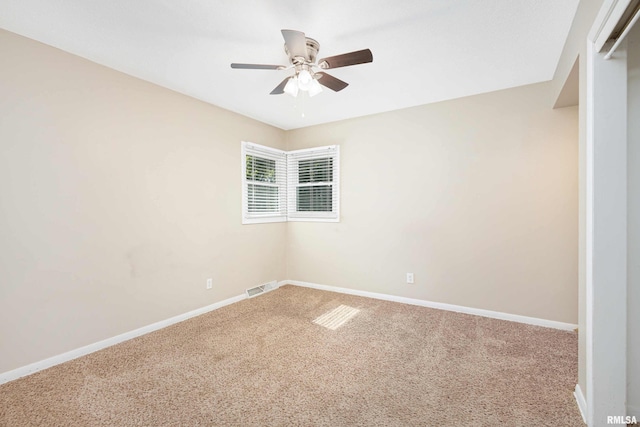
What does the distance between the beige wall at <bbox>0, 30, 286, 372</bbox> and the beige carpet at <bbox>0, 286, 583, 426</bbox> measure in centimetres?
36

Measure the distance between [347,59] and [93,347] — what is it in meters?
3.16

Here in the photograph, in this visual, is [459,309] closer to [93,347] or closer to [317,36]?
[317,36]

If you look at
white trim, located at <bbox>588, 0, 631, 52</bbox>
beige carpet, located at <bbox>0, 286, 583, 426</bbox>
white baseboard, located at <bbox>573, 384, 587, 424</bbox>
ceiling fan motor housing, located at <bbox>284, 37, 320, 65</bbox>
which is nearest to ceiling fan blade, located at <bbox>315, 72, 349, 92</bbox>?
ceiling fan motor housing, located at <bbox>284, 37, 320, 65</bbox>

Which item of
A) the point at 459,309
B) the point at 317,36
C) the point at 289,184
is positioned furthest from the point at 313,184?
the point at 459,309

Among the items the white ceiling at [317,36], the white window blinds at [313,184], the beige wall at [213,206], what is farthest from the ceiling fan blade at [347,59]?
the white window blinds at [313,184]

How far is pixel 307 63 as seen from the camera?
210 cm

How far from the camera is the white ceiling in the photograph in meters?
1.80

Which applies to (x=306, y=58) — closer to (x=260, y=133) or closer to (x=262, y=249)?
(x=260, y=133)

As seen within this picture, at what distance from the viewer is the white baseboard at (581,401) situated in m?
1.59

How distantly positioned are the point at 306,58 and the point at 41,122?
2.13 meters

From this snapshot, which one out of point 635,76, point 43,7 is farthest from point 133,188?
point 635,76

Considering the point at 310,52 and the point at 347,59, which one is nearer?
the point at 347,59

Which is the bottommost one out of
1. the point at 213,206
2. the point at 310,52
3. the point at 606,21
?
the point at 213,206

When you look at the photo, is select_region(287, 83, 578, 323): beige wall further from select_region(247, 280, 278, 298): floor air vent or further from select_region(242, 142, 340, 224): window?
select_region(247, 280, 278, 298): floor air vent
